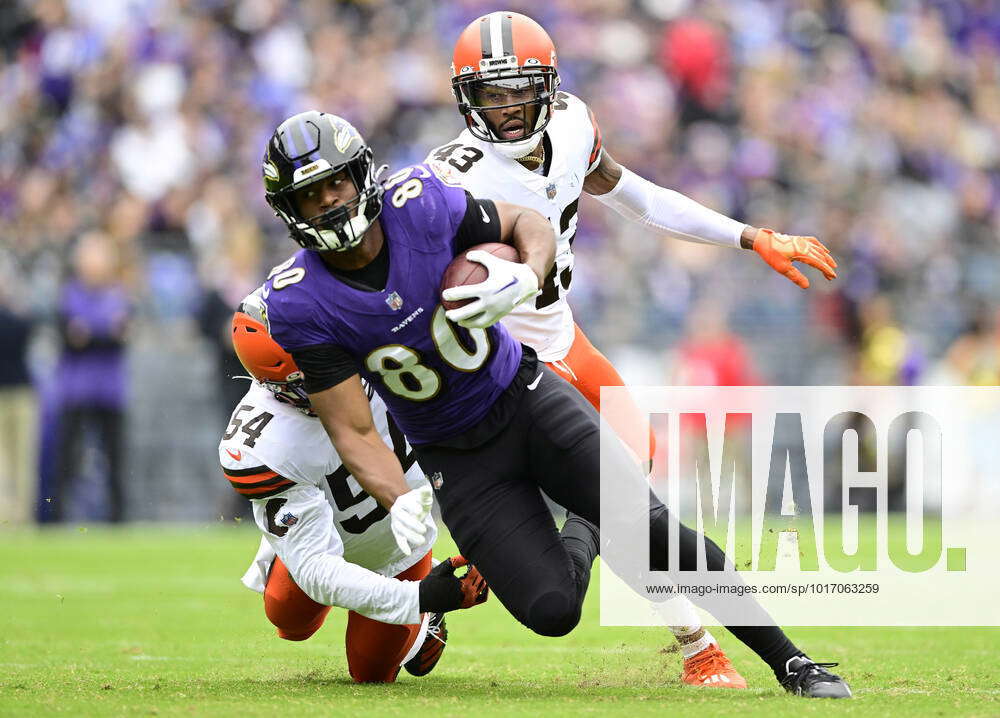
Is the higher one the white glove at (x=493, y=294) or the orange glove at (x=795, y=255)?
the white glove at (x=493, y=294)

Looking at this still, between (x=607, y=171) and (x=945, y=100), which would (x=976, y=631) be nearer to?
(x=607, y=171)

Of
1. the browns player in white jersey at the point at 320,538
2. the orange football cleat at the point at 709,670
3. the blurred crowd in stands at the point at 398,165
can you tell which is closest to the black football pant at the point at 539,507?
the browns player in white jersey at the point at 320,538

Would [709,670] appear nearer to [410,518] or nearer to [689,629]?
[689,629]

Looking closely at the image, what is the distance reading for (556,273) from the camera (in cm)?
579

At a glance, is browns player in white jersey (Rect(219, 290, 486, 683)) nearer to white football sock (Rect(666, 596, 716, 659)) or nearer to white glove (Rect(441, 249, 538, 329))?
white glove (Rect(441, 249, 538, 329))

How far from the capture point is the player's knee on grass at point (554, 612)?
186 inches

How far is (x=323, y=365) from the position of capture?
4652mm

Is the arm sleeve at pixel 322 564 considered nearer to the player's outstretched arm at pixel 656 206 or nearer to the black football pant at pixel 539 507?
the black football pant at pixel 539 507

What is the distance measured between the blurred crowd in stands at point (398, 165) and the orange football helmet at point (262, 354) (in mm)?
6243

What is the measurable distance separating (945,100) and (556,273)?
10652 mm

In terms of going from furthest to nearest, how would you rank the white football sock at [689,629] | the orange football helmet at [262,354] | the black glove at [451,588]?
the white football sock at [689,629] → the orange football helmet at [262,354] → the black glove at [451,588]

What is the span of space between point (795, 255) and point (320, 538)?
2.08m

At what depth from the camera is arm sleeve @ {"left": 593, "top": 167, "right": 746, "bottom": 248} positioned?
5809mm

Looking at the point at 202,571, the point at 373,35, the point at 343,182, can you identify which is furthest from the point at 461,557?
the point at 373,35
